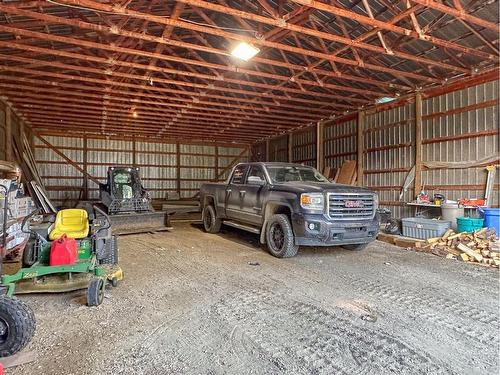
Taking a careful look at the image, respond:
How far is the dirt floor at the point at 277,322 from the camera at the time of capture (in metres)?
2.52

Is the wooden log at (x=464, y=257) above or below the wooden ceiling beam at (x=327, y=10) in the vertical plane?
below

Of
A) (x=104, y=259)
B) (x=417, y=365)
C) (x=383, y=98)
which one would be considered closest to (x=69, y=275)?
(x=104, y=259)

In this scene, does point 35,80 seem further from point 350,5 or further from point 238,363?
point 238,363

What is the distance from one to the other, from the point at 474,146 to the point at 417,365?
728 cm

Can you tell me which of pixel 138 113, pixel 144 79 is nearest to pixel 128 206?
pixel 144 79

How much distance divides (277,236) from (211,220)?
10.9 ft

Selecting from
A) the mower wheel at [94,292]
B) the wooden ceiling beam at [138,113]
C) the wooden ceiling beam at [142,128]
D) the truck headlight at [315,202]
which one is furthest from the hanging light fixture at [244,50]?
the wooden ceiling beam at [142,128]

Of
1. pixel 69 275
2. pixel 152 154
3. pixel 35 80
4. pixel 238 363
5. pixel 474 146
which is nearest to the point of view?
pixel 238 363

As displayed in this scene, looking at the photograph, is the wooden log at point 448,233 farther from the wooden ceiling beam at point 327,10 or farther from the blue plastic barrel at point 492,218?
the wooden ceiling beam at point 327,10

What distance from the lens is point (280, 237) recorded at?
633 centimetres

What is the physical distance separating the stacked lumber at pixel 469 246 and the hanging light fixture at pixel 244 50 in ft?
18.7

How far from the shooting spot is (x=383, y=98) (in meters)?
10.5

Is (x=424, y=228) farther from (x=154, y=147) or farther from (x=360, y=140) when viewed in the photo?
(x=154, y=147)

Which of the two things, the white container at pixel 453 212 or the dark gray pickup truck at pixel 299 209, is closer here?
the dark gray pickup truck at pixel 299 209
